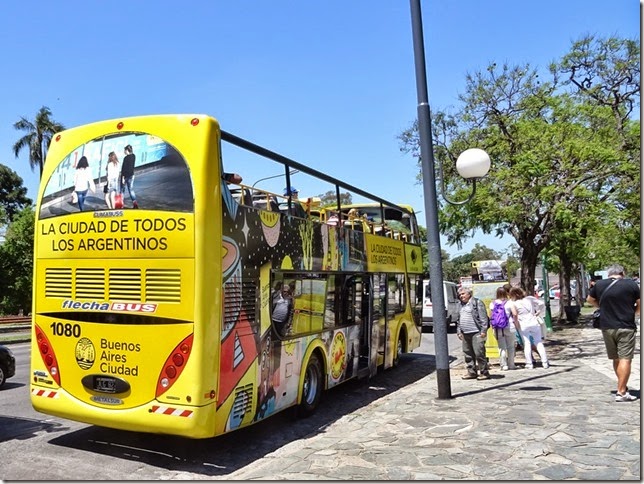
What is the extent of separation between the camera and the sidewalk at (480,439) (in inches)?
211

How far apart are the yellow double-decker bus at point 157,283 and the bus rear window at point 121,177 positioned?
15 millimetres

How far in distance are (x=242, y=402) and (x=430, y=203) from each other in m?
4.47

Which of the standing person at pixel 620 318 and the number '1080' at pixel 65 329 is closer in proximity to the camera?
the number '1080' at pixel 65 329

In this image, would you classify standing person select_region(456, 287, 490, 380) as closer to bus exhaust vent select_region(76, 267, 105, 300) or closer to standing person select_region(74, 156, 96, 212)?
bus exhaust vent select_region(76, 267, 105, 300)

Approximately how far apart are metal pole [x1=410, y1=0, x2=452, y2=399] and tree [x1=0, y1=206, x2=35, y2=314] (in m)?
25.9

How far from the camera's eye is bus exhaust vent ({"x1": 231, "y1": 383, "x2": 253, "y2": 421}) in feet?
20.7

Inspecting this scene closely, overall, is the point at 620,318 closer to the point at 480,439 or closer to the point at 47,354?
the point at 480,439

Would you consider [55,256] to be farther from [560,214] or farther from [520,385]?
[560,214]

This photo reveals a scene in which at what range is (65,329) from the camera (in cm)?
649

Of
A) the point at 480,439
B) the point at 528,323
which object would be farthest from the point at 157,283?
the point at 528,323

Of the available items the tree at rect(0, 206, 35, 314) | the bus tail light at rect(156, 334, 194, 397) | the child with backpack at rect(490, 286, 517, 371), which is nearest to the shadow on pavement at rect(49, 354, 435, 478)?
the bus tail light at rect(156, 334, 194, 397)

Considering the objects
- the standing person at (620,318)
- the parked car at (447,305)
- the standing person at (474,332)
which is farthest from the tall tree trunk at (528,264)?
the standing person at (620,318)

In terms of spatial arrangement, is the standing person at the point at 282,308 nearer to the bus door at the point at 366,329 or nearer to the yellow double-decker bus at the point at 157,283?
the yellow double-decker bus at the point at 157,283

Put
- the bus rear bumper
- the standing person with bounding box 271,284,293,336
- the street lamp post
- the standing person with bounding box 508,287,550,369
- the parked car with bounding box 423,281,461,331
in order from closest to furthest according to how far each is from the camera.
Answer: the bus rear bumper, the standing person with bounding box 271,284,293,336, the street lamp post, the standing person with bounding box 508,287,550,369, the parked car with bounding box 423,281,461,331
